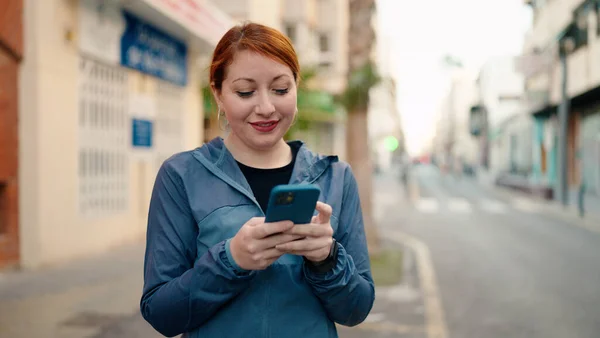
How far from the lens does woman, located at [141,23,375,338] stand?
1.62 m

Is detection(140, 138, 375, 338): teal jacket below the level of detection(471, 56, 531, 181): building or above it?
below

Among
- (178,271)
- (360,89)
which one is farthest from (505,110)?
(178,271)

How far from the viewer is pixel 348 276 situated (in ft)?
5.43

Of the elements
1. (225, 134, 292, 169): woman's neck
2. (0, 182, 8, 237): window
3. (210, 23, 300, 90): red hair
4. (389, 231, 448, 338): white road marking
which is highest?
(210, 23, 300, 90): red hair

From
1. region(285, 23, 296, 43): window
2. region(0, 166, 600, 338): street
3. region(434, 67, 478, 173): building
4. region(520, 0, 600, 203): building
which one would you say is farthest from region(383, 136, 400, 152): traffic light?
region(434, 67, 478, 173): building

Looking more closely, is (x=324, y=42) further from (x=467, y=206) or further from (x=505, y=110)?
(x=505, y=110)

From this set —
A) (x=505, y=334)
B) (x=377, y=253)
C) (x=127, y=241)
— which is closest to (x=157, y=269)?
(x=505, y=334)

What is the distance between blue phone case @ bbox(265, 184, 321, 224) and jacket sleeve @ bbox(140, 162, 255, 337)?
24 cm

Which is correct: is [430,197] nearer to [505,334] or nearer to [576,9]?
[576,9]

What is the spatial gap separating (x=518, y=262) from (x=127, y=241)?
773 centimetres

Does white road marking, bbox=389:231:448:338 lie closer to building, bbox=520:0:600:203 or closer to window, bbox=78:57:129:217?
window, bbox=78:57:129:217

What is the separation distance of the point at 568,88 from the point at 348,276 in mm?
28553

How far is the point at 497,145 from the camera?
57000 millimetres

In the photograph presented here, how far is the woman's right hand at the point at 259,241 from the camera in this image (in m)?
1.43
